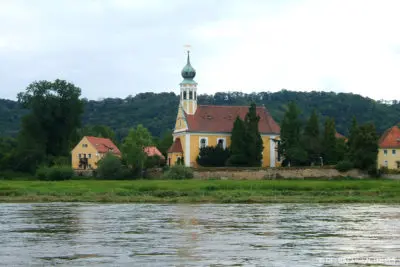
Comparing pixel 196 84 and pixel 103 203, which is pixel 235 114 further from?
pixel 103 203

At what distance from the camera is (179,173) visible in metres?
90.4

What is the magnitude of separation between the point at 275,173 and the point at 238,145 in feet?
27.6

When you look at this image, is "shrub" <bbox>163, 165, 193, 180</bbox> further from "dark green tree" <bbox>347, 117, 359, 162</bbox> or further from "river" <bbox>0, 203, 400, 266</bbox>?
"river" <bbox>0, 203, 400, 266</bbox>

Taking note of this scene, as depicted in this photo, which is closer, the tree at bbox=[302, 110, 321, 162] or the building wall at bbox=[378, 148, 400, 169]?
the tree at bbox=[302, 110, 321, 162]

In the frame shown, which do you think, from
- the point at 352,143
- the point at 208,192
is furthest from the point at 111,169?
the point at 208,192

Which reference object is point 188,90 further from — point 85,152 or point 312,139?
point 312,139

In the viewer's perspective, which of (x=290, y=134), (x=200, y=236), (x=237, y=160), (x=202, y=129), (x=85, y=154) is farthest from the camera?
(x=85, y=154)

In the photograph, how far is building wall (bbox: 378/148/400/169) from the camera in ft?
330

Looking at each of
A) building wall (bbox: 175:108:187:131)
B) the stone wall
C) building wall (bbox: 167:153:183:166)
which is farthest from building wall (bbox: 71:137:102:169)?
the stone wall

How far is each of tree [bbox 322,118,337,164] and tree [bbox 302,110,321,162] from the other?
2.47 feet

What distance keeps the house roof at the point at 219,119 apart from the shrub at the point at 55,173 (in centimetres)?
1663

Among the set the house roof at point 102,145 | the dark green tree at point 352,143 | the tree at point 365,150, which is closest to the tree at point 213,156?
the house roof at point 102,145

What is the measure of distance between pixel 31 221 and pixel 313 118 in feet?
195

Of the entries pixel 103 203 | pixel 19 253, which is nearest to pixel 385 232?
pixel 19 253
